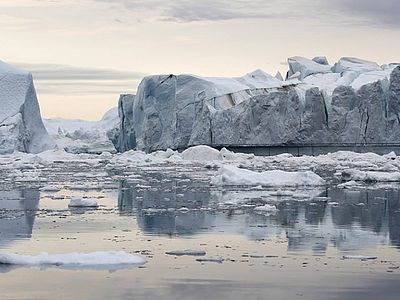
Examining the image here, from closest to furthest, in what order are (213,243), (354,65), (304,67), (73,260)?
(73,260)
(213,243)
(354,65)
(304,67)

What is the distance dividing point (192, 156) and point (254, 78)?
49.0ft

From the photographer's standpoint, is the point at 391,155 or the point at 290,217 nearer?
the point at 290,217

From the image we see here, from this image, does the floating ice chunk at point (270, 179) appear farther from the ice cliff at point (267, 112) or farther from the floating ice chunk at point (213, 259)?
the ice cliff at point (267, 112)

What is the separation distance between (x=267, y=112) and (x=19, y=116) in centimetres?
1034

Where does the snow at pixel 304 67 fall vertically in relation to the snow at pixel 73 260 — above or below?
above

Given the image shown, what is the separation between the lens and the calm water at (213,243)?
4.70 m

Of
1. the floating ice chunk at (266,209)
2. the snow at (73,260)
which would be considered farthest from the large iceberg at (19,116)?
the snow at (73,260)

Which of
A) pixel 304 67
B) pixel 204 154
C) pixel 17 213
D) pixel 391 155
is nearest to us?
pixel 17 213

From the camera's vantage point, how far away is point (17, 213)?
364 inches

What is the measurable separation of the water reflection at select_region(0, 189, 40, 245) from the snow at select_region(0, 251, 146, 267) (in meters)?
1.22

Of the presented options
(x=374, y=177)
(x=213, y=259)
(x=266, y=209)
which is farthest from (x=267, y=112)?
(x=213, y=259)

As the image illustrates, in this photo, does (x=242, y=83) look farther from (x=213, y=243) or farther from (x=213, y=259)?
(x=213, y=259)

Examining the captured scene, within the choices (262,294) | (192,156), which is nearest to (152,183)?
(262,294)

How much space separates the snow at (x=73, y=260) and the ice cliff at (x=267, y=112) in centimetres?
2588
